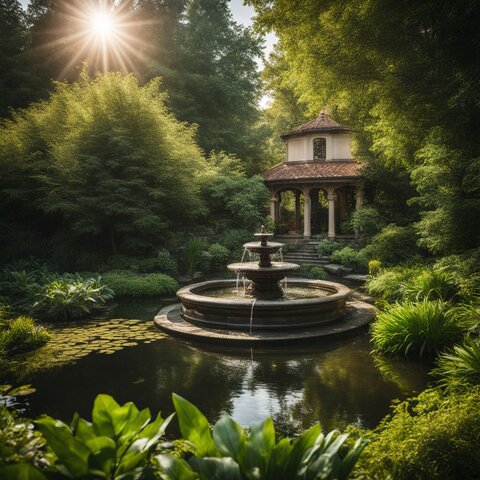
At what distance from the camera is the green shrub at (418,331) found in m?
6.29

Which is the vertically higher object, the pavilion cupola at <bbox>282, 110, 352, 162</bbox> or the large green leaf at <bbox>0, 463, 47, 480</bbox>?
the pavilion cupola at <bbox>282, 110, 352, 162</bbox>

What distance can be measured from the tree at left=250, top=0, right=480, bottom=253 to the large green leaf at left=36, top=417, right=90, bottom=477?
778 cm

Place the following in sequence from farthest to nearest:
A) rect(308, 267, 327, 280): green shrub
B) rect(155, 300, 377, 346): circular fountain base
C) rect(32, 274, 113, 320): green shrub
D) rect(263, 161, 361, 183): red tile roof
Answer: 1. rect(263, 161, 361, 183): red tile roof
2. rect(308, 267, 327, 280): green shrub
3. rect(32, 274, 113, 320): green shrub
4. rect(155, 300, 377, 346): circular fountain base

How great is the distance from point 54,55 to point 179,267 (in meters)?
17.9

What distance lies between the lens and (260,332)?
7.62m

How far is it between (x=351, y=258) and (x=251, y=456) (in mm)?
15172

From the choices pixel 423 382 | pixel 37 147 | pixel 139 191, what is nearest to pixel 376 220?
pixel 139 191

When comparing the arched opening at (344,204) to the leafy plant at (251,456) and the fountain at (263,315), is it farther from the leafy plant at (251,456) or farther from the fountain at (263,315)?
the leafy plant at (251,456)

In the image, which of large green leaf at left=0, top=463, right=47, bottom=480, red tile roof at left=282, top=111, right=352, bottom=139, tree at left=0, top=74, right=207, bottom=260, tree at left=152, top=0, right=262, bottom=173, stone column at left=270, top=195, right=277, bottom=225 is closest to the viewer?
large green leaf at left=0, top=463, right=47, bottom=480

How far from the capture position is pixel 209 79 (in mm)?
25141

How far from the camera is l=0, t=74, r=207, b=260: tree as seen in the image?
14.4 m

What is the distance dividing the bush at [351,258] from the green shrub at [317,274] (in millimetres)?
1421

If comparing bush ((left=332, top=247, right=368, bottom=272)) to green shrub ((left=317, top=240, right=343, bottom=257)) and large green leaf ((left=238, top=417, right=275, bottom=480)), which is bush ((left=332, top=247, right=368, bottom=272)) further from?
large green leaf ((left=238, top=417, right=275, bottom=480))

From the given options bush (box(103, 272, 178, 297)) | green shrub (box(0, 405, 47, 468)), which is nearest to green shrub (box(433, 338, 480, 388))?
green shrub (box(0, 405, 47, 468))
